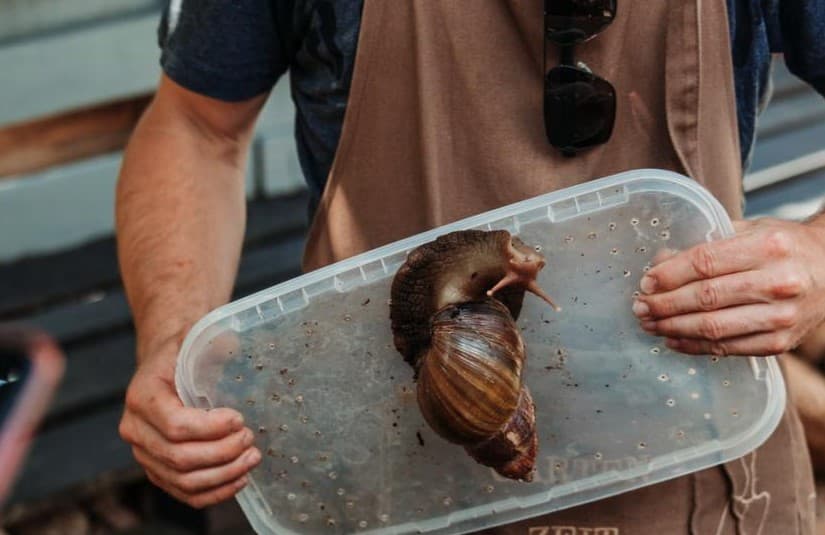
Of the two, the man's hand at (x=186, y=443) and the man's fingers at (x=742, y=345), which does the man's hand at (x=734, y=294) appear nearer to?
the man's fingers at (x=742, y=345)

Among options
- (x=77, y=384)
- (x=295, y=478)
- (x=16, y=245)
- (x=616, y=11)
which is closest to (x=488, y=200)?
(x=616, y=11)

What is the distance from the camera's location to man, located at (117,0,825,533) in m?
1.43

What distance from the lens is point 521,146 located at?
1.55 meters

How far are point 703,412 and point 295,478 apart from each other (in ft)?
1.55

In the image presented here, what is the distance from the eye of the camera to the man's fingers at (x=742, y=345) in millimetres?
1411

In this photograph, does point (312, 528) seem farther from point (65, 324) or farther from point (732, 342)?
point (65, 324)

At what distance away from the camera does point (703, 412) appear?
1538 millimetres

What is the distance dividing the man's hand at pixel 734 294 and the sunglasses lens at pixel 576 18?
261 mm

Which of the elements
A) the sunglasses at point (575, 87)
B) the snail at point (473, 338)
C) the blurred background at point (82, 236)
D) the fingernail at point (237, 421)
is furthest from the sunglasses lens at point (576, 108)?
the blurred background at point (82, 236)

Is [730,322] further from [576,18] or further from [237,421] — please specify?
[237,421]

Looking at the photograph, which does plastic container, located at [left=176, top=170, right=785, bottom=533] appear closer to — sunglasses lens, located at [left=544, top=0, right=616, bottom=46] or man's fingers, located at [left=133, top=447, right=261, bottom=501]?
man's fingers, located at [left=133, top=447, right=261, bottom=501]

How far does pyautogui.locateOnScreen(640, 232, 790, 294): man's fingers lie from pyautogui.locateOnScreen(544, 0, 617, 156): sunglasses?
A: 19 cm

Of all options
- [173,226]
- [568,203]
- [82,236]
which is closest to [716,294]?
[568,203]

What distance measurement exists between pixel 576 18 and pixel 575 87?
74mm
